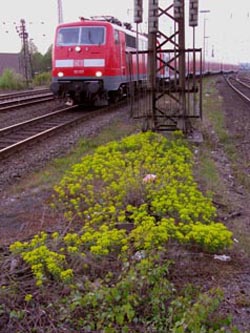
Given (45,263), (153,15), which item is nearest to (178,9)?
(153,15)

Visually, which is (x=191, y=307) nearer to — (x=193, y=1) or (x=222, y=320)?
(x=222, y=320)

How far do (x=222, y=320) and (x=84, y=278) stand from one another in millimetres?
1111

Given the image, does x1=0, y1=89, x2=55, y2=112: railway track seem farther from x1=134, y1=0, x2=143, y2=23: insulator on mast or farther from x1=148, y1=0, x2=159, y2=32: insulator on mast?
x1=148, y1=0, x2=159, y2=32: insulator on mast

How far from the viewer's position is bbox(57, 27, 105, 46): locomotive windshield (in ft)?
52.2

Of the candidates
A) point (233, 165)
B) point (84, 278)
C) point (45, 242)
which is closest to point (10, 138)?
point (233, 165)

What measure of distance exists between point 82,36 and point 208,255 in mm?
12841

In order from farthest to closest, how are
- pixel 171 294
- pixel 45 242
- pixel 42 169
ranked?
1. pixel 42 169
2. pixel 45 242
3. pixel 171 294

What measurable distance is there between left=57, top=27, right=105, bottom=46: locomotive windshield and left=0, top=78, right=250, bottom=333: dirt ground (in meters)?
8.50

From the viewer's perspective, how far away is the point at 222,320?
325 cm

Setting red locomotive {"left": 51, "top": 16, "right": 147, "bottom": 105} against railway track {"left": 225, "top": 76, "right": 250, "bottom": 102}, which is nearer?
red locomotive {"left": 51, "top": 16, "right": 147, "bottom": 105}

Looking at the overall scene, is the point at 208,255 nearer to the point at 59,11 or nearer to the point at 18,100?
the point at 18,100

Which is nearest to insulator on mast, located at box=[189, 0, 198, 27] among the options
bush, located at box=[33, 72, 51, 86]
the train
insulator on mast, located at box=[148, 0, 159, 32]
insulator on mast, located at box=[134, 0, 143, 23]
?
insulator on mast, located at box=[148, 0, 159, 32]

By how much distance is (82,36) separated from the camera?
52.6 feet

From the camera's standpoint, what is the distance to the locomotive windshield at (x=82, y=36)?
1591 cm
